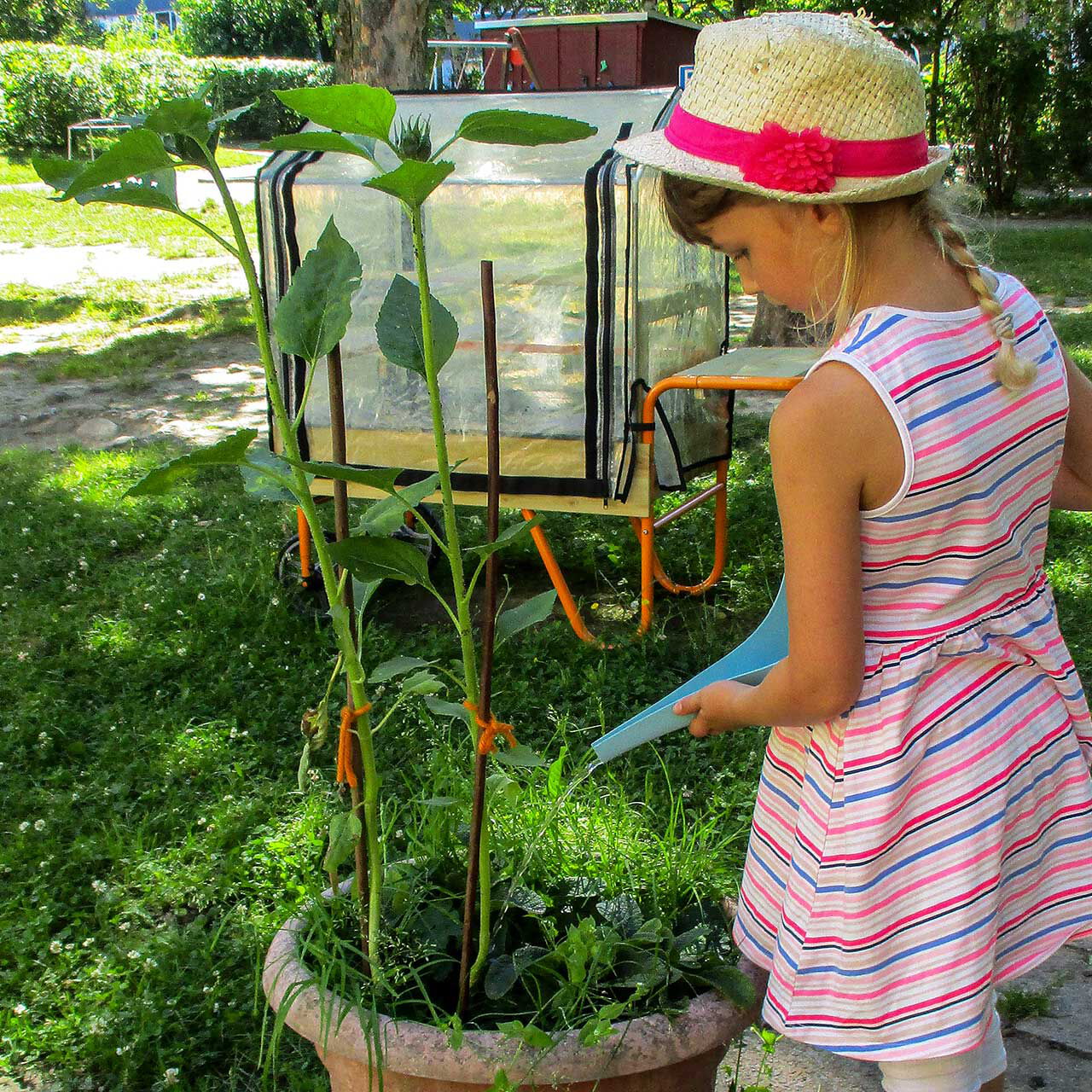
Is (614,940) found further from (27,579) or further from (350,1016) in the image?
(27,579)

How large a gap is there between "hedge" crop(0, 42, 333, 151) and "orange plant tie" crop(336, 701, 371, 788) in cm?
1683

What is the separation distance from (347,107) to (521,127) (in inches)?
6.5

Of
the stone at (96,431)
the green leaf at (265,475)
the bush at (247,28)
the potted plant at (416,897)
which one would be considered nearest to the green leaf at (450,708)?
the potted plant at (416,897)

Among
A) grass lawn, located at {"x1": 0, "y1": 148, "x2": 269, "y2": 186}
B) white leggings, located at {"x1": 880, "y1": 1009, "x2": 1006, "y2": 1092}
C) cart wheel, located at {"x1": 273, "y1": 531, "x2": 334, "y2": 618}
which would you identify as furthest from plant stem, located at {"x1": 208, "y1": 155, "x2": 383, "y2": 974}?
grass lawn, located at {"x1": 0, "y1": 148, "x2": 269, "y2": 186}

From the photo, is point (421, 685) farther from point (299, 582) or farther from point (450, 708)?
point (299, 582)

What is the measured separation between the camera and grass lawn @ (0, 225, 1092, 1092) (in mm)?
2139

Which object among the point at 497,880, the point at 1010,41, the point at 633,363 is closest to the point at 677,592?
the point at 633,363

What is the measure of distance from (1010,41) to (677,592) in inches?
482

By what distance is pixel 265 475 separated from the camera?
1347mm

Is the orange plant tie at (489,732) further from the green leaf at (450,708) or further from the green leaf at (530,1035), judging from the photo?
the green leaf at (530,1035)

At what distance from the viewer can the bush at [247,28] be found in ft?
106

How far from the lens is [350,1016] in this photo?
4.58 ft

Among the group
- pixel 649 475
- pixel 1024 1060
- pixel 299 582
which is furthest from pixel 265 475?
pixel 299 582

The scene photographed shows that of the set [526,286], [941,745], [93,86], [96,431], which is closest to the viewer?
[941,745]
